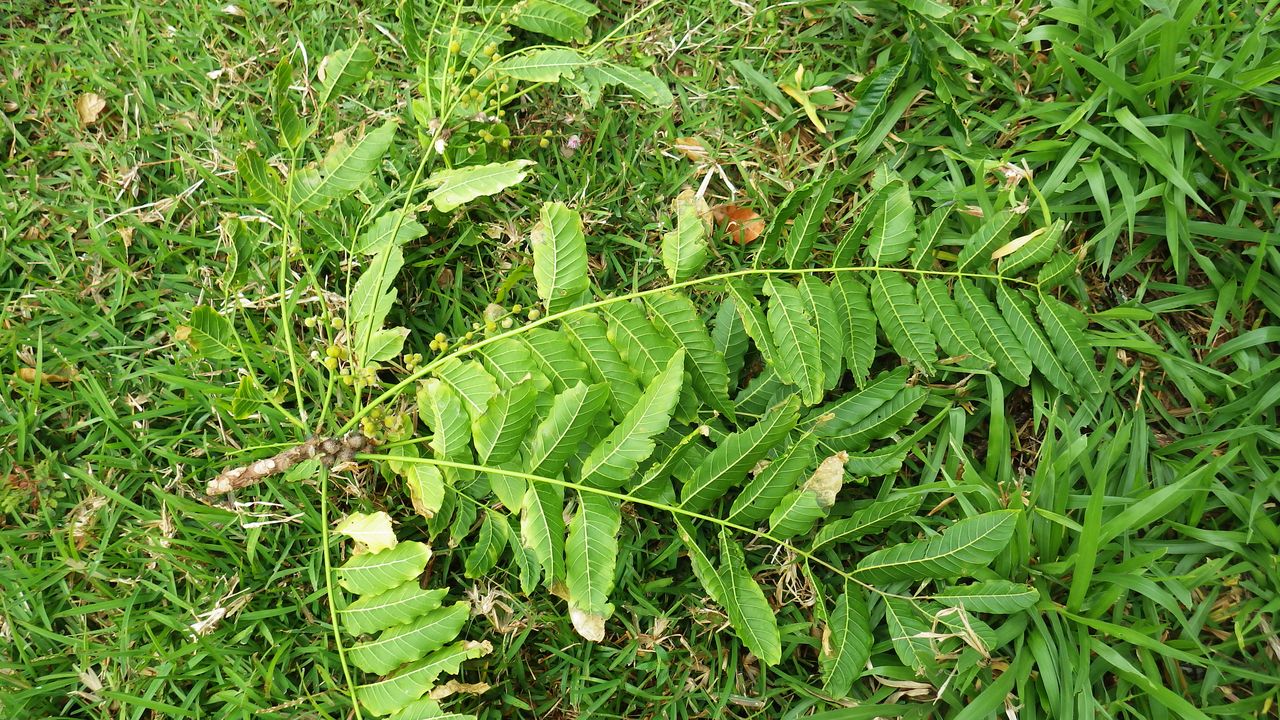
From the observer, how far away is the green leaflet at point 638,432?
1.65 meters

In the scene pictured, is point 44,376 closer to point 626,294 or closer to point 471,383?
point 471,383

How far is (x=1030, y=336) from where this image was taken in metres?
2.06

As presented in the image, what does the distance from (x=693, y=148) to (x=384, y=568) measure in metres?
1.48

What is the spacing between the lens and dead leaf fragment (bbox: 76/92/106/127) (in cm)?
250

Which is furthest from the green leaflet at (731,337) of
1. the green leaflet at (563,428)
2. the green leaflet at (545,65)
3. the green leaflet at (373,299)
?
the green leaflet at (373,299)

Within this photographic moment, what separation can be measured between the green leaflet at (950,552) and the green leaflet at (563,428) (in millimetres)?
794

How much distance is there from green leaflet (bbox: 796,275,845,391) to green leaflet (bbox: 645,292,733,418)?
0.25m

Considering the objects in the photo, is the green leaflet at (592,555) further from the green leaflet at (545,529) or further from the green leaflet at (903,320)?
the green leaflet at (903,320)

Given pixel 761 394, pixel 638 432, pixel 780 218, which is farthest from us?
pixel 761 394

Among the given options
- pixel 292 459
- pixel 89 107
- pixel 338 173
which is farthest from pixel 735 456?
pixel 89 107

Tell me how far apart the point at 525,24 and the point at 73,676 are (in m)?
2.15

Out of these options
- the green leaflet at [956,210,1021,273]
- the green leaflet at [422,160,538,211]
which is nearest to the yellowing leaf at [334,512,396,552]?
the green leaflet at [422,160,538,211]

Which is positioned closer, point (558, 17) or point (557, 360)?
point (557, 360)

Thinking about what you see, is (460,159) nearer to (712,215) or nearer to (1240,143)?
(712,215)
